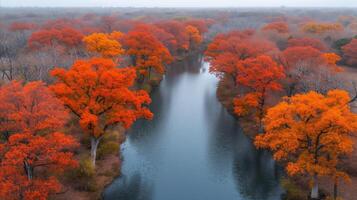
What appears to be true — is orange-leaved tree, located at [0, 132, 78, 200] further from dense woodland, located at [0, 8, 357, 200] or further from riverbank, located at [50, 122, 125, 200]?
riverbank, located at [50, 122, 125, 200]

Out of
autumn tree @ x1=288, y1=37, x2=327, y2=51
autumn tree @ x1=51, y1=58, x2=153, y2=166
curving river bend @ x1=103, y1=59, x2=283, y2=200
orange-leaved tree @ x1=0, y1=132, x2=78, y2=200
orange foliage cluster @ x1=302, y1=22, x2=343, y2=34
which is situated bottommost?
curving river bend @ x1=103, y1=59, x2=283, y2=200

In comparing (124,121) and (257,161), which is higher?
(124,121)

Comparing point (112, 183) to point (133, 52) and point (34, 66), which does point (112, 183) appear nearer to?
point (34, 66)

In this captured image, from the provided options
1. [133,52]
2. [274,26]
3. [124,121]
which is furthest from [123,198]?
[274,26]

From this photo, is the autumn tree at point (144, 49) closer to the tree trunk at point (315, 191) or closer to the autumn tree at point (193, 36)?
the tree trunk at point (315, 191)

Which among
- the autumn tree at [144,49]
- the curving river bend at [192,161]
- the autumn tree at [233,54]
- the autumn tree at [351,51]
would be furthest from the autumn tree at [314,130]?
the autumn tree at [351,51]

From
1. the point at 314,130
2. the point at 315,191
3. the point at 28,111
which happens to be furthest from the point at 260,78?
the point at 28,111

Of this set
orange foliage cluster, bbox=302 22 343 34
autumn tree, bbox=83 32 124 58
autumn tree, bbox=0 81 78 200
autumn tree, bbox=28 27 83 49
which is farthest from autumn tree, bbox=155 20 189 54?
autumn tree, bbox=0 81 78 200
